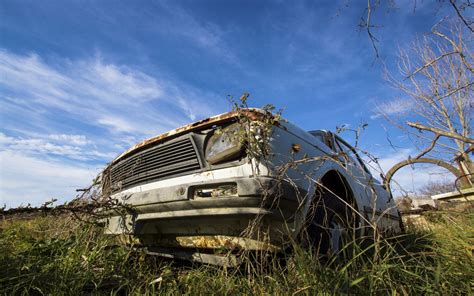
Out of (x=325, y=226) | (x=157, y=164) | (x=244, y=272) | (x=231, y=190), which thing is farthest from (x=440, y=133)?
(x=157, y=164)

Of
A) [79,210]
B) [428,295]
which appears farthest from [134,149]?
[428,295]

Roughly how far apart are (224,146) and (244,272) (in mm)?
837

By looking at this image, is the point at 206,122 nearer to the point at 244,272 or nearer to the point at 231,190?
the point at 231,190

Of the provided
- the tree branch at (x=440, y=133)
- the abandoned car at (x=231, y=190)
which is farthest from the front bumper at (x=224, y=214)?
the tree branch at (x=440, y=133)

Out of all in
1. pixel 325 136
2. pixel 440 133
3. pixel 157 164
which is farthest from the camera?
pixel 325 136

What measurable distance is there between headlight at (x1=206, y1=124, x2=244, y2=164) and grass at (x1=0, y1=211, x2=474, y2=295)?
68 cm

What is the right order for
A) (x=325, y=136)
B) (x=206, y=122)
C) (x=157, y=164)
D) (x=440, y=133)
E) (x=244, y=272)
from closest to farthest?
1. (x=440, y=133)
2. (x=244, y=272)
3. (x=206, y=122)
4. (x=157, y=164)
5. (x=325, y=136)

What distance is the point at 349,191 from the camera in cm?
276

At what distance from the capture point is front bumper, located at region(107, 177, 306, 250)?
1.69m

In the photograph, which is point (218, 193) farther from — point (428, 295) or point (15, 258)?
point (15, 258)

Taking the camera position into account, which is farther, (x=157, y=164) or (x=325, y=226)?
(x=157, y=164)

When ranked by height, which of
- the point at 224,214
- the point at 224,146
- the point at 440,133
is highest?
the point at 224,146

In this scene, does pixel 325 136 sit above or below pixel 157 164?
above

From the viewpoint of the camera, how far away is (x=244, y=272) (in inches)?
75.9
